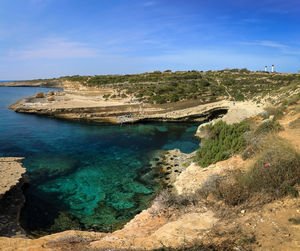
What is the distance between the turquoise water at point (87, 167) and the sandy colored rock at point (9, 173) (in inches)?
39.1

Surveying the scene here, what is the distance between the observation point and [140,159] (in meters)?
15.8

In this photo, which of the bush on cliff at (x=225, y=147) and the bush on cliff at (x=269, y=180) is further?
the bush on cliff at (x=225, y=147)

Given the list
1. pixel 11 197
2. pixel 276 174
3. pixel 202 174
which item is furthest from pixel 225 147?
pixel 11 197

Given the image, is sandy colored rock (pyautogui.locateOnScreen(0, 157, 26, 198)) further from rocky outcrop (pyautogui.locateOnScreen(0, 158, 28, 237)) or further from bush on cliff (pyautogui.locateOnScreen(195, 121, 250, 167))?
bush on cliff (pyautogui.locateOnScreen(195, 121, 250, 167))

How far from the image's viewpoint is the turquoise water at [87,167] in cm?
946

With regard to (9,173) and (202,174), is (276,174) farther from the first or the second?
(9,173)

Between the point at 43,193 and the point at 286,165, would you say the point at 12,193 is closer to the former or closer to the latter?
the point at 43,193

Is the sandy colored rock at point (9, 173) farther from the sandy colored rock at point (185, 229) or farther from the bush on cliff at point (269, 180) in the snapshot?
the bush on cliff at point (269, 180)

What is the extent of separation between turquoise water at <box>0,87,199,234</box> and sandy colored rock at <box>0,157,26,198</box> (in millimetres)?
994

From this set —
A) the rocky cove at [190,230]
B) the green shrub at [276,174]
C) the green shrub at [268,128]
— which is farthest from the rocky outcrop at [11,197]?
the green shrub at [268,128]

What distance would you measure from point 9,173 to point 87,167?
4714 mm

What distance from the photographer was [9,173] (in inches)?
440

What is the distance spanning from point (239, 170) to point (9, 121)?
31.0 meters

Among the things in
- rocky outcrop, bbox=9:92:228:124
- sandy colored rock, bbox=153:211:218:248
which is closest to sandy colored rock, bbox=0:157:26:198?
sandy colored rock, bbox=153:211:218:248
